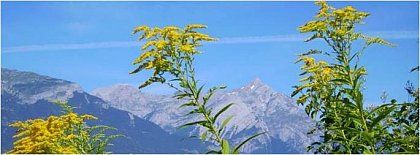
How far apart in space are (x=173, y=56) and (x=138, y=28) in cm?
81

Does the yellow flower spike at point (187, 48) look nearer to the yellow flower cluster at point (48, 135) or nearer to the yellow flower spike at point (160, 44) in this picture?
the yellow flower spike at point (160, 44)

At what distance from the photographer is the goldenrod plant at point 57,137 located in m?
7.96

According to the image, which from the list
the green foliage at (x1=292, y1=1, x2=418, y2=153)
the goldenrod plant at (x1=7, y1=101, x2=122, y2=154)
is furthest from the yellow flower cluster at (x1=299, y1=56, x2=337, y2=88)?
the goldenrod plant at (x1=7, y1=101, x2=122, y2=154)

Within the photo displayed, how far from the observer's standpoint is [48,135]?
8.19m

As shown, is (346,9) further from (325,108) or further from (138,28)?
(138,28)

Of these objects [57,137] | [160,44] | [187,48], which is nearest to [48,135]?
[57,137]

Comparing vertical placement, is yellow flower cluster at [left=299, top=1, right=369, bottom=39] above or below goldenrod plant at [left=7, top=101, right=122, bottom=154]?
above

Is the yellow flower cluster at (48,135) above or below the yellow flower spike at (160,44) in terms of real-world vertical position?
below

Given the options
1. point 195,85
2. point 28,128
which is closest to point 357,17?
point 195,85

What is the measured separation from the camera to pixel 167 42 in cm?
762

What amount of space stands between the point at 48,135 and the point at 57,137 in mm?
420

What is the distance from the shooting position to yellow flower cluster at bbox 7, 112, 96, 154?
7941 mm

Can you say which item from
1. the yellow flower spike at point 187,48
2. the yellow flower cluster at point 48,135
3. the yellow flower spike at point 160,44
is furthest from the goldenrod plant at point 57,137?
the yellow flower spike at point 187,48

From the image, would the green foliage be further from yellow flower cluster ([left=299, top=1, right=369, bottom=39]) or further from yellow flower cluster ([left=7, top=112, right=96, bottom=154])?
yellow flower cluster ([left=7, top=112, right=96, bottom=154])
